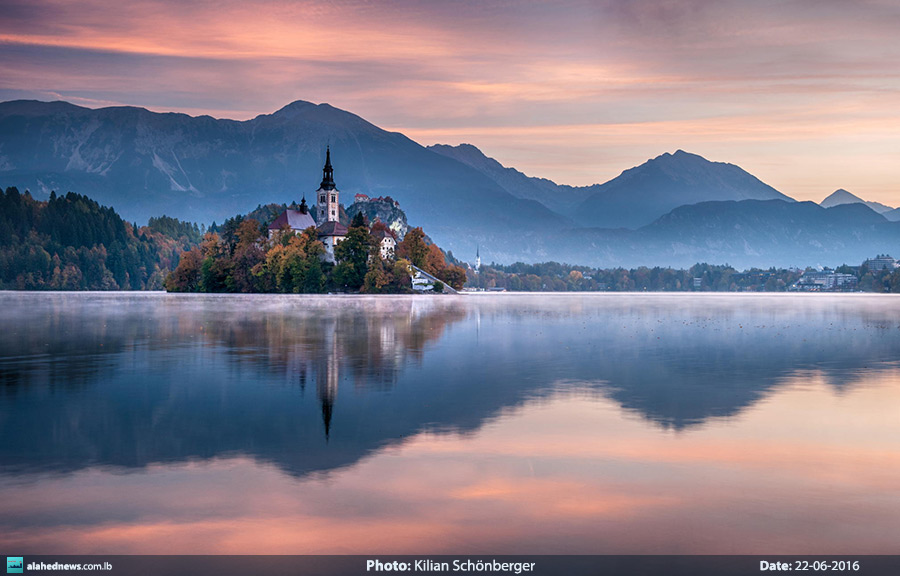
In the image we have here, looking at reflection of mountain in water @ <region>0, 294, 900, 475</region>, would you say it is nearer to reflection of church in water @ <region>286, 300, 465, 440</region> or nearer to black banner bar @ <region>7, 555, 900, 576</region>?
reflection of church in water @ <region>286, 300, 465, 440</region>

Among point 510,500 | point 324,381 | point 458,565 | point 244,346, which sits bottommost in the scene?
point 458,565

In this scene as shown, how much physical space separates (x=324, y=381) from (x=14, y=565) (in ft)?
61.4

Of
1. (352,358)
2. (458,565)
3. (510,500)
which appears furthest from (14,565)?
(352,358)

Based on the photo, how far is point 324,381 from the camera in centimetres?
2995

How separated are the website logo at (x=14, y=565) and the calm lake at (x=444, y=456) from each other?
1.15 ft

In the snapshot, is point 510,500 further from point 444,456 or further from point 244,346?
point 244,346

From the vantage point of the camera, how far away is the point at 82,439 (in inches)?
762

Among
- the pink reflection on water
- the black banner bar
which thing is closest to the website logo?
the black banner bar

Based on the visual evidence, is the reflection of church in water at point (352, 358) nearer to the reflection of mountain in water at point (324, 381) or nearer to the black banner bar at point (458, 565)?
the reflection of mountain in water at point (324, 381)

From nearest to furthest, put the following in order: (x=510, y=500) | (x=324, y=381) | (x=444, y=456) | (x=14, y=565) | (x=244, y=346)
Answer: (x=14, y=565)
(x=510, y=500)
(x=444, y=456)
(x=324, y=381)
(x=244, y=346)

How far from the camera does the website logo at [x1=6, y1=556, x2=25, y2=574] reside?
11.1 metres

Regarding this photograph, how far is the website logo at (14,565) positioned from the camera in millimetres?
11148

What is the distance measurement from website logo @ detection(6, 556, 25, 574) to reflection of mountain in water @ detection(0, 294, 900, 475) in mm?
5247

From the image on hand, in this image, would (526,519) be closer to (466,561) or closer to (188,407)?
(466,561)
